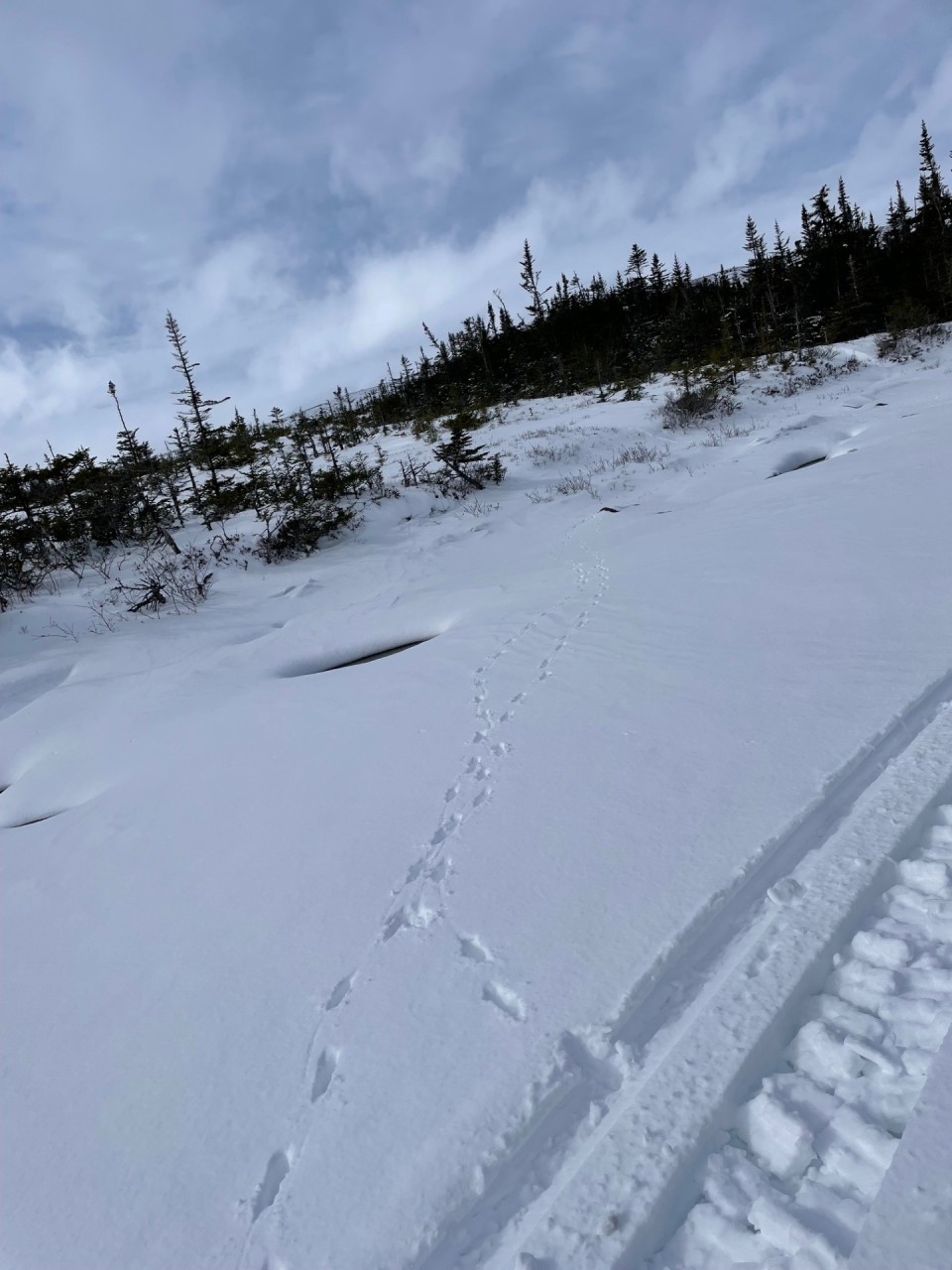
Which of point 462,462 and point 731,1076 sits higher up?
point 462,462

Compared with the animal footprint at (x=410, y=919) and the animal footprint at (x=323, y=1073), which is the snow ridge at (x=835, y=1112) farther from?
the animal footprint at (x=410, y=919)

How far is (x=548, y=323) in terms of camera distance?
3706 cm

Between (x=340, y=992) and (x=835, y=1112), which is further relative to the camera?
(x=340, y=992)

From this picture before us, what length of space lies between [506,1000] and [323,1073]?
0.57 metres

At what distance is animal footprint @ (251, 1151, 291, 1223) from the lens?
4.77 feet

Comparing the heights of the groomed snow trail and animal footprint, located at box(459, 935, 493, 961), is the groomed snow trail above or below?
below

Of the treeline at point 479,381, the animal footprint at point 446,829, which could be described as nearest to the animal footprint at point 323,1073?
the animal footprint at point 446,829

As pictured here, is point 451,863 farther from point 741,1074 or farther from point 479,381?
point 479,381

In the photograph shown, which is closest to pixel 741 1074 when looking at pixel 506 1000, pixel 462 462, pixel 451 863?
pixel 506 1000

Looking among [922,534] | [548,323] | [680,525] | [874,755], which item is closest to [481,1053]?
[874,755]

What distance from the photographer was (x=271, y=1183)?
1.50m

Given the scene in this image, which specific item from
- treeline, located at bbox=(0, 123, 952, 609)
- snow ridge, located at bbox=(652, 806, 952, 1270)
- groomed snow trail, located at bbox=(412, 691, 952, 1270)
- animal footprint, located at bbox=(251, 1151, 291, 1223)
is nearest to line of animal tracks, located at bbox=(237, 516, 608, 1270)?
animal footprint, located at bbox=(251, 1151, 291, 1223)

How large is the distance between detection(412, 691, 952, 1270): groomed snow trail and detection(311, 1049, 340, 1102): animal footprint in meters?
0.52

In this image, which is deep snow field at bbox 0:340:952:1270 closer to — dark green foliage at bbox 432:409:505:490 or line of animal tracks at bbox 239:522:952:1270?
line of animal tracks at bbox 239:522:952:1270
